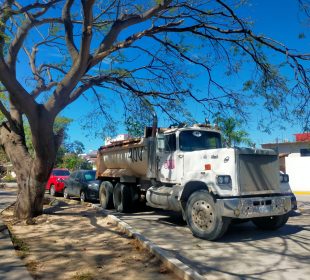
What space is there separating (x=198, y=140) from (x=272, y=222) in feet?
9.72

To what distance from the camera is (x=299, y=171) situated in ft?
93.8

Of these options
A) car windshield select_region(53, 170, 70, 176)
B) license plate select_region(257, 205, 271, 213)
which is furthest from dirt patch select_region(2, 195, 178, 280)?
car windshield select_region(53, 170, 70, 176)

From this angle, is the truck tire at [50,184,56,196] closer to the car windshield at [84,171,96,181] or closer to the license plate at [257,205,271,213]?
the car windshield at [84,171,96,181]

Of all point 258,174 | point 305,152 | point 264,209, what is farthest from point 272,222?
point 305,152

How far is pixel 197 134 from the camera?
37.2 ft

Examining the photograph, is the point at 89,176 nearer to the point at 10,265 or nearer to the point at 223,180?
A: the point at 223,180

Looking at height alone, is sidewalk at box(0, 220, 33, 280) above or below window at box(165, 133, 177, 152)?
below

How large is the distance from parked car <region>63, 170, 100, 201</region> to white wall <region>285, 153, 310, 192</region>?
15.9 metres

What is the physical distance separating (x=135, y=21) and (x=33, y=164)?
5132 mm

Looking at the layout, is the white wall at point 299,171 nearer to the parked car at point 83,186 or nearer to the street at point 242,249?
the parked car at point 83,186

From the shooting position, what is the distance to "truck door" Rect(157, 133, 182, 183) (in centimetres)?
1086

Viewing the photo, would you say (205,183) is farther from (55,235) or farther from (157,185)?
(55,235)

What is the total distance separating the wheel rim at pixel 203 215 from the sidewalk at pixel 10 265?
400 cm

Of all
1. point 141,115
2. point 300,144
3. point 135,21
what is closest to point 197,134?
point 135,21
